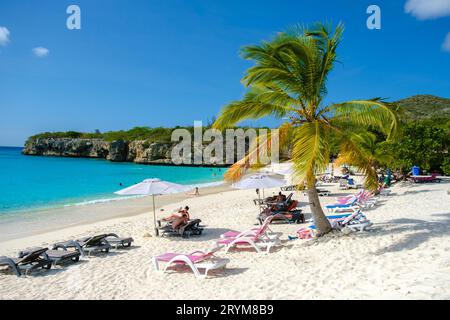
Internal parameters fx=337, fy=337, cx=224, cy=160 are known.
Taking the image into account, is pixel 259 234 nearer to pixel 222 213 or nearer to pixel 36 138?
pixel 222 213

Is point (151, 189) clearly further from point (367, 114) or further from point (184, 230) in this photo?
point (367, 114)

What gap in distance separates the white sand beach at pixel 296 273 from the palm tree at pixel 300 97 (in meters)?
1.62

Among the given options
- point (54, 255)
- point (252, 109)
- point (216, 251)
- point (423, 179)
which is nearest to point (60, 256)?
point (54, 255)

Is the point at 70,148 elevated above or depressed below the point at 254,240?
above

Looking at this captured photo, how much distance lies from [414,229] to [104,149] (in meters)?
104

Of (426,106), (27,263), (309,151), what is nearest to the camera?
(309,151)

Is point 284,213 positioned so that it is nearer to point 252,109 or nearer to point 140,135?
point 252,109

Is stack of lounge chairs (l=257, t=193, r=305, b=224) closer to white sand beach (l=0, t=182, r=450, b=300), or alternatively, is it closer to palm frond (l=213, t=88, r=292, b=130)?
white sand beach (l=0, t=182, r=450, b=300)

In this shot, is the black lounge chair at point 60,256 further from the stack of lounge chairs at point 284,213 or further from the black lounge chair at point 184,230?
the stack of lounge chairs at point 284,213

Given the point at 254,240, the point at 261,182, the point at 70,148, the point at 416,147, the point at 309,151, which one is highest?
the point at 70,148

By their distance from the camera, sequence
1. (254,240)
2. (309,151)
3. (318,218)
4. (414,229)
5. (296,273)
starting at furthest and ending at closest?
(254,240)
(318,218)
(414,229)
(309,151)
(296,273)

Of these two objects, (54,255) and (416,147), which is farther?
(416,147)

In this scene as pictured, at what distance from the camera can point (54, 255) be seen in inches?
304

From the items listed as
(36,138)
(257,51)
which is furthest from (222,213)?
(36,138)
